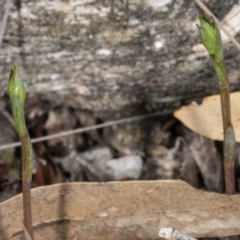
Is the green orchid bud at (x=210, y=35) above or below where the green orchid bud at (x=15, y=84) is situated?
above

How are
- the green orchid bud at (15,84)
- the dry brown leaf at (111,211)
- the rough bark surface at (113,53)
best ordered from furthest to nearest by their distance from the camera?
the rough bark surface at (113,53) → the dry brown leaf at (111,211) → the green orchid bud at (15,84)

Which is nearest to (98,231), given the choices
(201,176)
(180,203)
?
(180,203)

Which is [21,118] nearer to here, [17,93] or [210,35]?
[17,93]

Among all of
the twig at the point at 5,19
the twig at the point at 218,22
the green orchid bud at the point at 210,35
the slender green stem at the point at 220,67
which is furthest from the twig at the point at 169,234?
the twig at the point at 5,19

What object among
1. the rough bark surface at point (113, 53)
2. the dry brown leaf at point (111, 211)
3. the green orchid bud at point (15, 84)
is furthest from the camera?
the rough bark surface at point (113, 53)

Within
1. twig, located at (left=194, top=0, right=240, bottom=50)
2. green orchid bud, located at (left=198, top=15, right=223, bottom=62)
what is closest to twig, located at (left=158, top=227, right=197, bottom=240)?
green orchid bud, located at (left=198, top=15, right=223, bottom=62)

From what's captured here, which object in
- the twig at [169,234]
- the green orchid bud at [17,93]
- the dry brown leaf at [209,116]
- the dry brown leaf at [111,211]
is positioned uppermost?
the green orchid bud at [17,93]

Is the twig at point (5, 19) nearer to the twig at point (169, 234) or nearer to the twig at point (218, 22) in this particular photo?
the twig at point (218, 22)
